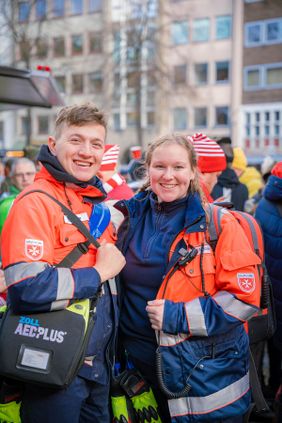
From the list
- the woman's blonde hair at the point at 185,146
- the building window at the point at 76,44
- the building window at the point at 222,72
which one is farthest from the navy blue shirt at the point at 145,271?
the building window at the point at 76,44

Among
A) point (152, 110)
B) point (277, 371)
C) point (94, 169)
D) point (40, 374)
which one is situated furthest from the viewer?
point (152, 110)

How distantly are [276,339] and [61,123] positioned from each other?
2.32 meters

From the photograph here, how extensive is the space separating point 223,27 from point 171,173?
33963 millimetres

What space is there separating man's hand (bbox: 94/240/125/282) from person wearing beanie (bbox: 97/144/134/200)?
1.62 m

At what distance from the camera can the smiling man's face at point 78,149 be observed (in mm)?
2303

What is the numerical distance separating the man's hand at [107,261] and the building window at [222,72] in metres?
33.4

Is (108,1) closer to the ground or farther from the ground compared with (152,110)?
farther from the ground

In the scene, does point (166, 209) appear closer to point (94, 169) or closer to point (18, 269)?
point (94, 169)

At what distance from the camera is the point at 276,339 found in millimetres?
3484

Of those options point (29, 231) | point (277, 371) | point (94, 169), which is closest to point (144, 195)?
point (94, 169)

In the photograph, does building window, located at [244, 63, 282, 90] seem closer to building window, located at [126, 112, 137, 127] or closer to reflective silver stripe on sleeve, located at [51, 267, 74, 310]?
building window, located at [126, 112, 137, 127]

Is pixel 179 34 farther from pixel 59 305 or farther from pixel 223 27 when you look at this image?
pixel 59 305

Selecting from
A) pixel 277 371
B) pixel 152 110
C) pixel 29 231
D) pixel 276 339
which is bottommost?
pixel 277 371

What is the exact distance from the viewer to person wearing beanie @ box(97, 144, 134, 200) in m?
3.96
